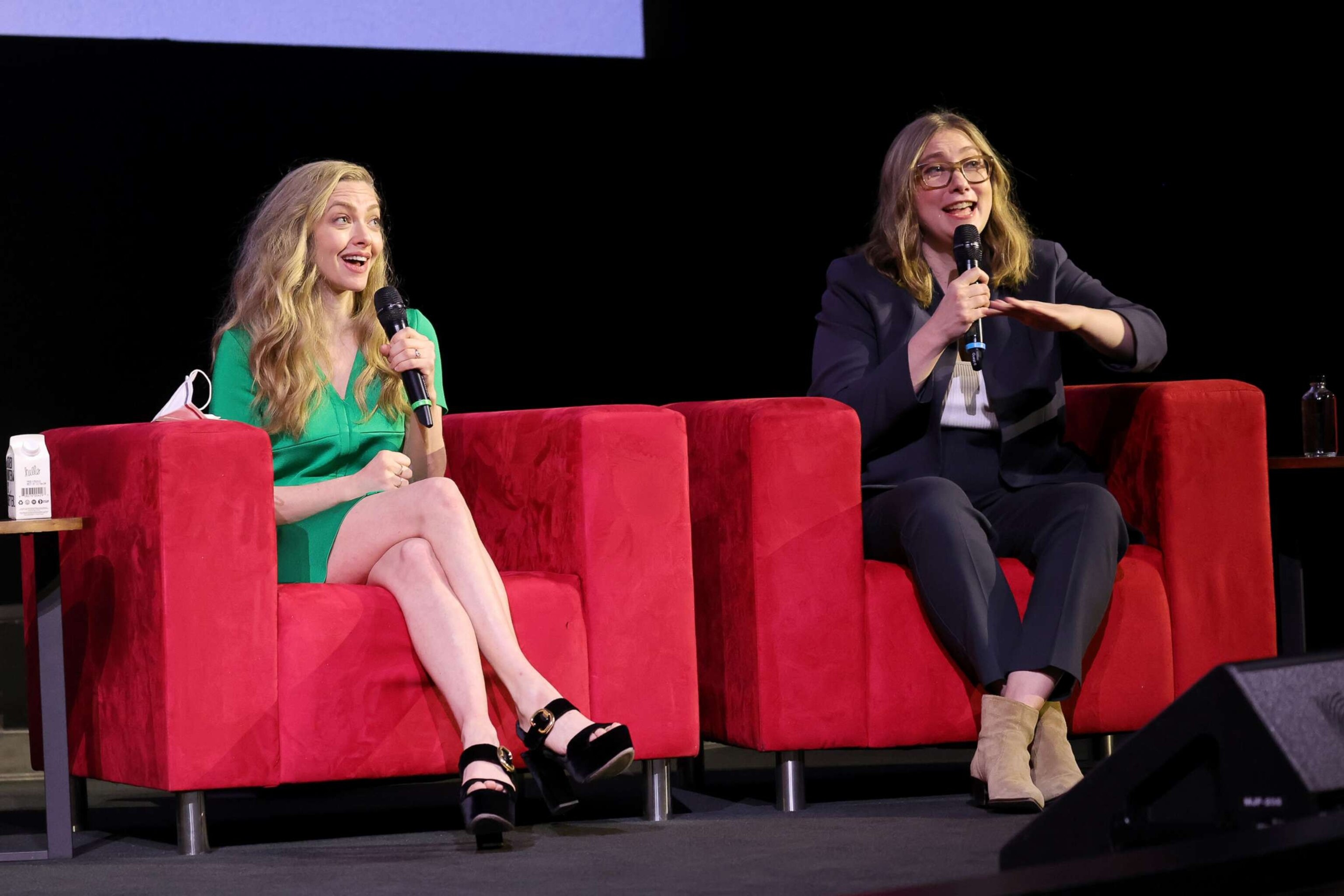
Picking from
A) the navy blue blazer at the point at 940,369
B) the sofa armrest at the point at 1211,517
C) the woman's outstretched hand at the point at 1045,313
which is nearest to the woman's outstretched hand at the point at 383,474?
the navy blue blazer at the point at 940,369

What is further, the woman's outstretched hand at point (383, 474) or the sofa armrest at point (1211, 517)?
the sofa armrest at point (1211, 517)

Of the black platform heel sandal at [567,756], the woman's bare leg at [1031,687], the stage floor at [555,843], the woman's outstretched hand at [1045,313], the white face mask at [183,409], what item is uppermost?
the woman's outstretched hand at [1045,313]

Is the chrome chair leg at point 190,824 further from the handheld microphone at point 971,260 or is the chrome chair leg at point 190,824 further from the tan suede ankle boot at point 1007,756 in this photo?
the handheld microphone at point 971,260

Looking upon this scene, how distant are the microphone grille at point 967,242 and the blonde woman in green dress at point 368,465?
37.0 inches

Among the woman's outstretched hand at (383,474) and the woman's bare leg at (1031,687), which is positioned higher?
the woman's outstretched hand at (383,474)

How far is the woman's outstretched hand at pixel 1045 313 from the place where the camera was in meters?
2.91

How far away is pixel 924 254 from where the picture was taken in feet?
10.5

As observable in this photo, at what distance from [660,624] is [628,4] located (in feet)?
7.16

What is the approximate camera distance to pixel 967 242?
296 cm

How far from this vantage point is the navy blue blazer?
3033mm

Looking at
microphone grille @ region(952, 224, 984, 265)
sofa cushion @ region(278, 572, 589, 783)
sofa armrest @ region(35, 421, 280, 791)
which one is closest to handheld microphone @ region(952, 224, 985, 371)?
microphone grille @ region(952, 224, 984, 265)

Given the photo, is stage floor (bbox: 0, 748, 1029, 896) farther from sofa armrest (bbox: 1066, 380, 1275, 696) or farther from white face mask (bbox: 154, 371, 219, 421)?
white face mask (bbox: 154, 371, 219, 421)

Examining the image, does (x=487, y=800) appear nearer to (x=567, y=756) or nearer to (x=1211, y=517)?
(x=567, y=756)

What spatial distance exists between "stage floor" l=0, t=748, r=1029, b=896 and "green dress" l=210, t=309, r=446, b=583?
1.59ft
